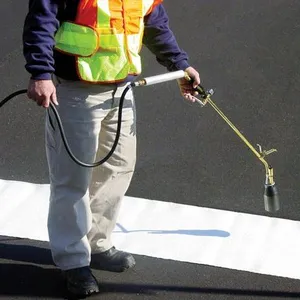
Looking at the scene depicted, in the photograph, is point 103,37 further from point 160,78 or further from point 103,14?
point 160,78

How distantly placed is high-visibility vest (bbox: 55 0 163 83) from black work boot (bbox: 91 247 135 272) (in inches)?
38.7

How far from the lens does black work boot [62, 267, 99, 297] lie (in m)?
3.92

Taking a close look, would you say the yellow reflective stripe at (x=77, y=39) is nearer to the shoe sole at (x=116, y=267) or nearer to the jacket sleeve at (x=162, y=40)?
the jacket sleeve at (x=162, y=40)

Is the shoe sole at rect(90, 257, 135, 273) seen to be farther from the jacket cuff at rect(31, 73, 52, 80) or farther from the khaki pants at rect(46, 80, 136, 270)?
the jacket cuff at rect(31, 73, 52, 80)

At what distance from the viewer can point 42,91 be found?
3.42 meters

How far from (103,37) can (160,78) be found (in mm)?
340

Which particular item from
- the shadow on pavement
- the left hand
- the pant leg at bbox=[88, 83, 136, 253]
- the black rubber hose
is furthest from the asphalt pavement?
the left hand

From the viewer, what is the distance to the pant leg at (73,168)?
3.65 metres

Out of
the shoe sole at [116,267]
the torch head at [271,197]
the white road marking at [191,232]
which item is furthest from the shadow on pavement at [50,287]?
the torch head at [271,197]

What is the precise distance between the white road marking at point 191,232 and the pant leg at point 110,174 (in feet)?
1.15

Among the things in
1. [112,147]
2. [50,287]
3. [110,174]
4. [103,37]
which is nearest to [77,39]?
[103,37]

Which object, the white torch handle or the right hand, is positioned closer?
the right hand

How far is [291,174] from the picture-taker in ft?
17.0

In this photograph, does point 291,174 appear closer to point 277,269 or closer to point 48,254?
point 277,269
